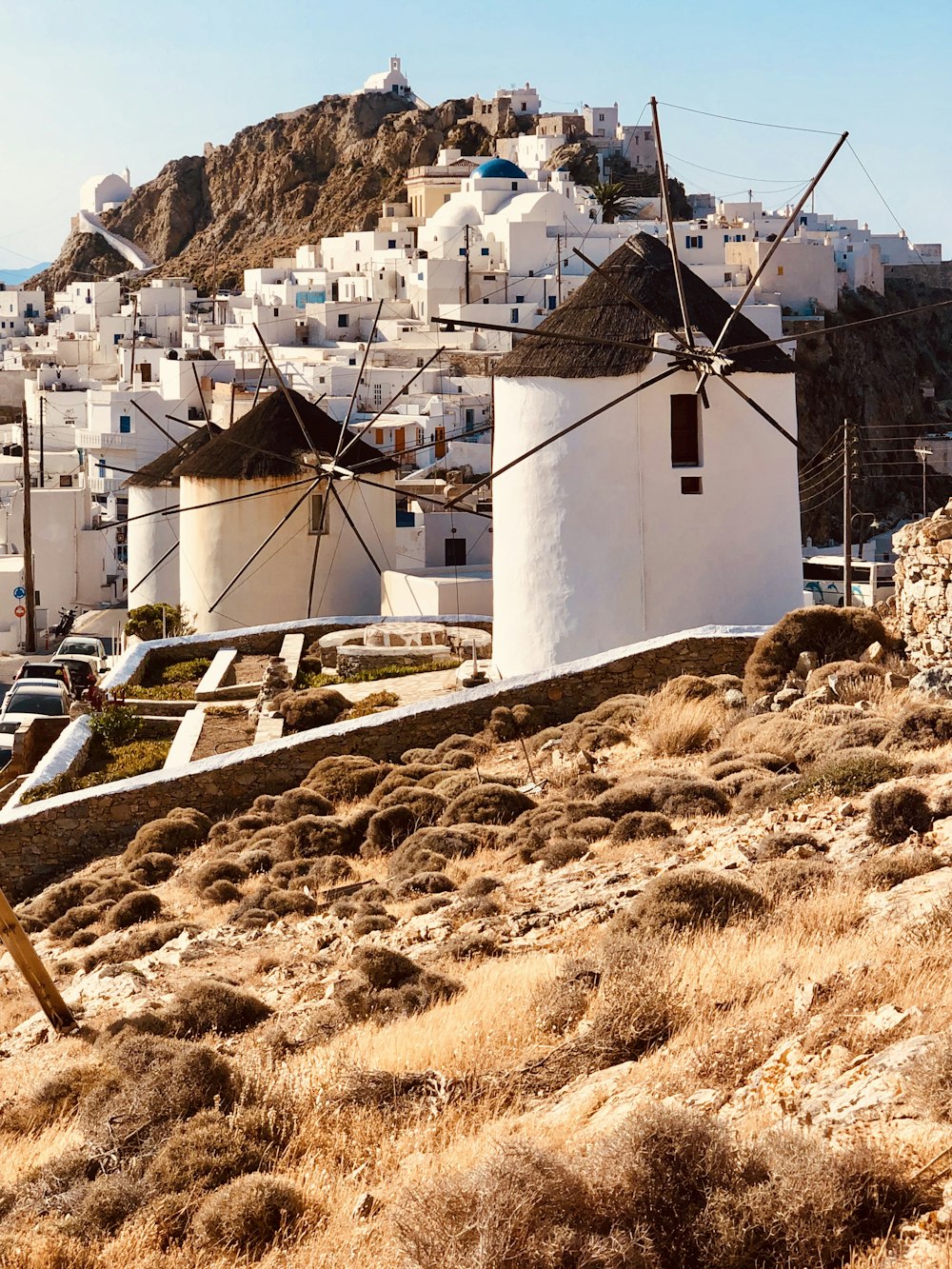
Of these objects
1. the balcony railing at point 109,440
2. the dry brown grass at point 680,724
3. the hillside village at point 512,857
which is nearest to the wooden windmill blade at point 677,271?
the hillside village at point 512,857

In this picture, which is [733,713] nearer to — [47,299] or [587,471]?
[587,471]

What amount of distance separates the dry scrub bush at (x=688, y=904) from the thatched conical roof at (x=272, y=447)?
19593 millimetres

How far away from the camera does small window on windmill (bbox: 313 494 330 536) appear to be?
90.2 ft

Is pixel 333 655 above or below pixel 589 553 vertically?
below

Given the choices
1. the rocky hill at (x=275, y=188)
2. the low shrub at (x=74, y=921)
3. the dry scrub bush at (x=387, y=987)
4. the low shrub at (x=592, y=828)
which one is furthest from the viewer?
the rocky hill at (x=275, y=188)

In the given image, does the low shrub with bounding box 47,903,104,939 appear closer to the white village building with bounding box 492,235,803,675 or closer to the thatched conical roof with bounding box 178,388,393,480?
the white village building with bounding box 492,235,803,675

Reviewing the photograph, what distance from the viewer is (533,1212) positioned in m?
4.61

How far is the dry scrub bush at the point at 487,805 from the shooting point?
A: 1169cm

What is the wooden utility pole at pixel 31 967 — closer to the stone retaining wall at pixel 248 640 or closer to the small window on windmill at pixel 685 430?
the small window on windmill at pixel 685 430

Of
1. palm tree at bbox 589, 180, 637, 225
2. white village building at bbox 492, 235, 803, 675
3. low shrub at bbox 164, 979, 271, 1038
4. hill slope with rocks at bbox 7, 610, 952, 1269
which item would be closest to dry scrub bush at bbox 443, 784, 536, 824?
hill slope with rocks at bbox 7, 610, 952, 1269

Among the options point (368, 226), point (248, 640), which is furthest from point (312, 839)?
point (368, 226)

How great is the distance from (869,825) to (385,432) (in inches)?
1556

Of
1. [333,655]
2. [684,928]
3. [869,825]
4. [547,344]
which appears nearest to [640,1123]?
[684,928]

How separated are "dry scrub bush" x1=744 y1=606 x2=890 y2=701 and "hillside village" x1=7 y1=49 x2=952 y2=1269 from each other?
0.04m
